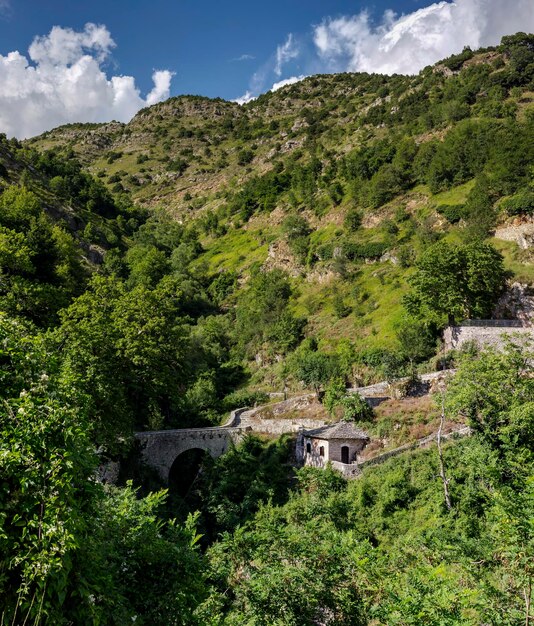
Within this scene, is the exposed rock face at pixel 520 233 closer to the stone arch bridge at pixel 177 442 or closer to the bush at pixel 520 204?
the bush at pixel 520 204

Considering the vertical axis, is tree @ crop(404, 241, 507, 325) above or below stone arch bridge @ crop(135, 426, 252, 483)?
above

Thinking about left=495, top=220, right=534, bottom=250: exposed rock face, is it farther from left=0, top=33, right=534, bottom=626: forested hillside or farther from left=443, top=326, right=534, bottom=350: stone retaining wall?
left=443, top=326, right=534, bottom=350: stone retaining wall

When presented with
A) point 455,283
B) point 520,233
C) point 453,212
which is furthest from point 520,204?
point 455,283

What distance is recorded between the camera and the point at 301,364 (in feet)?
125

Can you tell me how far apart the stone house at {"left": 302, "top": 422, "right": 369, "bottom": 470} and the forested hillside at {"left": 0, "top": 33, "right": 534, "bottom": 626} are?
3.70ft

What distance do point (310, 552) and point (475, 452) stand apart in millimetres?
13319

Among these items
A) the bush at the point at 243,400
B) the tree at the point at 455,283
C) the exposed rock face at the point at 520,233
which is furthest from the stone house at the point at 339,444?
the exposed rock face at the point at 520,233

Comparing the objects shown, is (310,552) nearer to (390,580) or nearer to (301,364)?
(390,580)

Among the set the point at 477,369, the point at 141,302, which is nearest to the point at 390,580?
the point at 477,369

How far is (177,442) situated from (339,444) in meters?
11.1

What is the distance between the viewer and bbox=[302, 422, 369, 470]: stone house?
27031 millimetres

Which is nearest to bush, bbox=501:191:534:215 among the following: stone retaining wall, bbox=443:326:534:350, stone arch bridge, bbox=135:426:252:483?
stone retaining wall, bbox=443:326:534:350

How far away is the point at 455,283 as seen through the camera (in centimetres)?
3412

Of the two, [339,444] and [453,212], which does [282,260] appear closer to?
[453,212]
